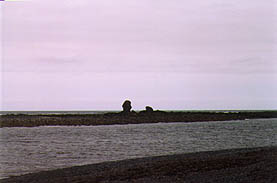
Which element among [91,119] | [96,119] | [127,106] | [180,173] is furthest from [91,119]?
[180,173]

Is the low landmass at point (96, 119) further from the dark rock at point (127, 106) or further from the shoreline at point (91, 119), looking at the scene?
the dark rock at point (127, 106)

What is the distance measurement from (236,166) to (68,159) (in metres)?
11.7

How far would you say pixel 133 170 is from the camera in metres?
17.2

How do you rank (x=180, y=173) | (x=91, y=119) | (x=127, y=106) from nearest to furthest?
(x=180, y=173) → (x=91, y=119) → (x=127, y=106)

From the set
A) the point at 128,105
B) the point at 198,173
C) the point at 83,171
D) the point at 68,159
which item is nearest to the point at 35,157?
the point at 68,159

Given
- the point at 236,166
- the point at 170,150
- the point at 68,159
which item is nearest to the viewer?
the point at 236,166

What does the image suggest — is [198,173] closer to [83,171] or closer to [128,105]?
[83,171]

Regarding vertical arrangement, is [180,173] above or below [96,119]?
below

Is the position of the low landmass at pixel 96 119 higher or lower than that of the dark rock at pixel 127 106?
lower

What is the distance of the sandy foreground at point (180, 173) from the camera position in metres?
14.1

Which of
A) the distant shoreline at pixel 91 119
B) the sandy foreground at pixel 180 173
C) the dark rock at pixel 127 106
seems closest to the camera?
the sandy foreground at pixel 180 173

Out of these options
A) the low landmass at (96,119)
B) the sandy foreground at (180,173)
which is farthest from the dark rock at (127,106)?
the sandy foreground at (180,173)

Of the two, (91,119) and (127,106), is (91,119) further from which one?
(127,106)

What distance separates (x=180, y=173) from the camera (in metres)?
15.7
